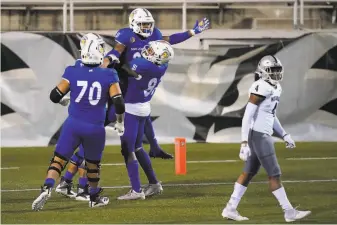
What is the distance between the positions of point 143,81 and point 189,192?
4.72 feet

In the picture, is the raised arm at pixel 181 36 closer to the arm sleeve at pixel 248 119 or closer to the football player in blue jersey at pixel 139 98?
the football player in blue jersey at pixel 139 98

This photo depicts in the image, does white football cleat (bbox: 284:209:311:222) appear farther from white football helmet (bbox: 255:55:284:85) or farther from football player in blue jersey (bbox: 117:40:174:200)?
football player in blue jersey (bbox: 117:40:174:200)

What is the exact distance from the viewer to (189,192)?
10.8 m

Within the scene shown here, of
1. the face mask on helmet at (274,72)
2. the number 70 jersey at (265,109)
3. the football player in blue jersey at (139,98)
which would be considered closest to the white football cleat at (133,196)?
the football player in blue jersey at (139,98)

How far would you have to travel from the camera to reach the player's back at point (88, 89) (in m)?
9.32

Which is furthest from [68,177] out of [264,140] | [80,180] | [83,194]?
[264,140]

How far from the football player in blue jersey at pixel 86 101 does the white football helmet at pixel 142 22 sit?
1.18m

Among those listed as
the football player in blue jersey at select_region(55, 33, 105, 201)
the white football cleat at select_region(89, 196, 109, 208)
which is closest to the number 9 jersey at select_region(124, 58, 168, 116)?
the football player in blue jersey at select_region(55, 33, 105, 201)

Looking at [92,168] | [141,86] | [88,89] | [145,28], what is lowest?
[92,168]

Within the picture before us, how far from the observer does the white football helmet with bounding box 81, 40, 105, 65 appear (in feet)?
30.8

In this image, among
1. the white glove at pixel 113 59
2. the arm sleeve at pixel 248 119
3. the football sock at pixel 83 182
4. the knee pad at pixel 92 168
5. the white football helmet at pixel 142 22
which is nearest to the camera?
the arm sleeve at pixel 248 119

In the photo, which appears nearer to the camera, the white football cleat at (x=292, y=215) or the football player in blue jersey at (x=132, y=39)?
the white football cleat at (x=292, y=215)

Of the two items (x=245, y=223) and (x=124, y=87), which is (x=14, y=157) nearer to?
(x=124, y=87)

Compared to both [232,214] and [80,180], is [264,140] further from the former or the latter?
[80,180]
